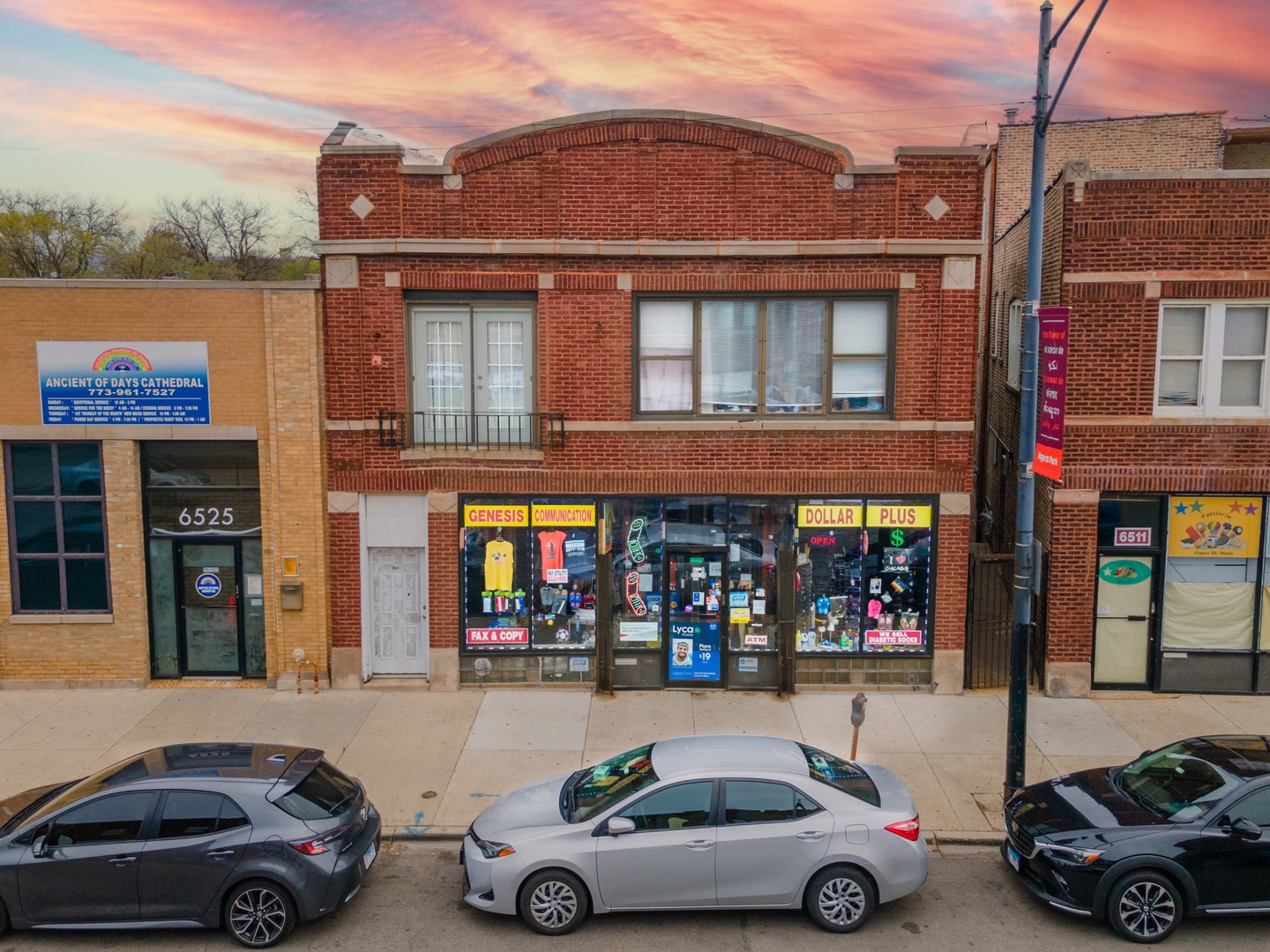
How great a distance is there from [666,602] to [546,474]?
252 centimetres

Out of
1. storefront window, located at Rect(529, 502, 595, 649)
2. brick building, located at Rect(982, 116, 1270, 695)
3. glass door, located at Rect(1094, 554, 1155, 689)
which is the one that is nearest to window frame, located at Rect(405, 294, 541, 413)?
storefront window, located at Rect(529, 502, 595, 649)

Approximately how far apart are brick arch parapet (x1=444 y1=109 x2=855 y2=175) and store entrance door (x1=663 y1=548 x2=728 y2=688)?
220 inches

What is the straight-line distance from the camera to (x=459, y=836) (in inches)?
414

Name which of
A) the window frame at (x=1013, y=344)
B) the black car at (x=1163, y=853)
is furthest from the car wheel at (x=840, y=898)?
the window frame at (x=1013, y=344)

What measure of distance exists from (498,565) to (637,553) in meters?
1.99

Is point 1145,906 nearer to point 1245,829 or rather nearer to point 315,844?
point 1245,829

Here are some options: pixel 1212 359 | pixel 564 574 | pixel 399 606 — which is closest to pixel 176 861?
pixel 399 606

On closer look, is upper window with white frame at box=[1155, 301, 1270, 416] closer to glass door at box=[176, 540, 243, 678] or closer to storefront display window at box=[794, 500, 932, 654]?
storefront display window at box=[794, 500, 932, 654]

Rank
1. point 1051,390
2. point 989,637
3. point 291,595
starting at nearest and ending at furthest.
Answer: point 1051,390 < point 291,595 < point 989,637

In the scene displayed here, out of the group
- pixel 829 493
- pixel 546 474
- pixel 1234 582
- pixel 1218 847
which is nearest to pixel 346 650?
pixel 546 474

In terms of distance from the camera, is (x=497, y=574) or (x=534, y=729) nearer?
(x=534, y=729)

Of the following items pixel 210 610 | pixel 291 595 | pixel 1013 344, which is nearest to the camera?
pixel 291 595

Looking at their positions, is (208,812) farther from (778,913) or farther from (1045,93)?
(1045,93)

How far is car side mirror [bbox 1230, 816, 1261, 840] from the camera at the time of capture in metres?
8.38
